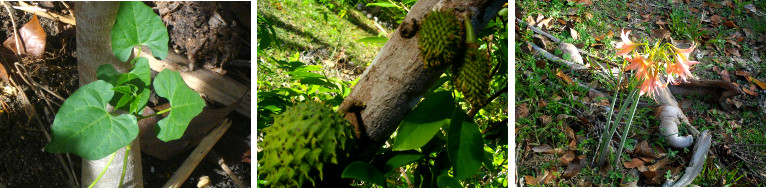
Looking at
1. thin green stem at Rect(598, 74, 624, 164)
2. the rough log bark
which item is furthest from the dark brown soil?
thin green stem at Rect(598, 74, 624, 164)

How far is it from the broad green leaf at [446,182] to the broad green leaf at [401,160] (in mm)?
61

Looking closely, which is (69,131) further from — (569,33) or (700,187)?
(700,187)

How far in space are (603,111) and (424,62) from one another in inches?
17.0

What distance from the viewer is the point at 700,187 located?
3.25 feet

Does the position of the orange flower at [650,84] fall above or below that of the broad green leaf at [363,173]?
above

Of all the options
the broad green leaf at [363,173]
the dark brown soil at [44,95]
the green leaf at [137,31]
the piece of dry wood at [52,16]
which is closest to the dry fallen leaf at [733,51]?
the broad green leaf at [363,173]

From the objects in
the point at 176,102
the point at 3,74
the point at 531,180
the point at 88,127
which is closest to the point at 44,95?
the point at 3,74

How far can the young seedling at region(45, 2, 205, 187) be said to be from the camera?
749 millimetres

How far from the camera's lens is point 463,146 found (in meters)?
0.80

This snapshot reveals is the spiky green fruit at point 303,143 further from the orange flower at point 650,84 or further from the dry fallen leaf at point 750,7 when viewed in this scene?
the dry fallen leaf at point 750,7

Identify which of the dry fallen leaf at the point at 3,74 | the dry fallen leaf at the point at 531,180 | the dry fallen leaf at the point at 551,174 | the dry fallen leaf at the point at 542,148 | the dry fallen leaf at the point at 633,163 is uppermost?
the dry fallen leaf at the point at 3,74

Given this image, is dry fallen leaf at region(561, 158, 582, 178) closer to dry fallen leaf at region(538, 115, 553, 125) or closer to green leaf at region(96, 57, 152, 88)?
dry fallen leaf at region(538, 115, 553, 125)

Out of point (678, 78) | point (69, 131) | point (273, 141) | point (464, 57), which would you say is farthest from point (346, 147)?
point (678, 78)

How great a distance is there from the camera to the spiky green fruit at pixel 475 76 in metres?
0.69
